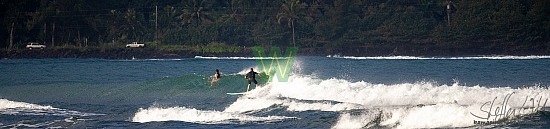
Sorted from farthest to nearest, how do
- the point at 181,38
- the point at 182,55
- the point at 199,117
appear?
1. the point at 181,38
2. the point at 182,55
3. the point at 199,117

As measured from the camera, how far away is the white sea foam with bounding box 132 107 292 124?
27797 mm

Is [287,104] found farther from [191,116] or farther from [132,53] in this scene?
[132,53]

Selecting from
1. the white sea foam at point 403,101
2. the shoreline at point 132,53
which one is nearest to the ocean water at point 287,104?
the white sea foam at point 403,101

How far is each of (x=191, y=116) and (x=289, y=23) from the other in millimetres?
84521

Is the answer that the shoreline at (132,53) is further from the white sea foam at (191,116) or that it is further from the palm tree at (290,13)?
the white sea foam at (191,116)

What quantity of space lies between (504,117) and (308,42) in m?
89.6

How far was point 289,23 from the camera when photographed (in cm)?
11294

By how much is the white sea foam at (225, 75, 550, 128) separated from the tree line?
62201 mm

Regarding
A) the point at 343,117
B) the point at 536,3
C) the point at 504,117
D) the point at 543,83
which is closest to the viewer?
the point at 504,117

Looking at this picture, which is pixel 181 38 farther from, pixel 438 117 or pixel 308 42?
pixel 438 117

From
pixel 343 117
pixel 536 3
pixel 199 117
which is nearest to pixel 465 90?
pixel 343 117

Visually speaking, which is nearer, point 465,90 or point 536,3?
point 465,90

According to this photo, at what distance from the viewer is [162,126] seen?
26.8 metres

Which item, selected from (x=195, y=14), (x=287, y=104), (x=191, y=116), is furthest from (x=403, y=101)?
(x=195, y=14)
